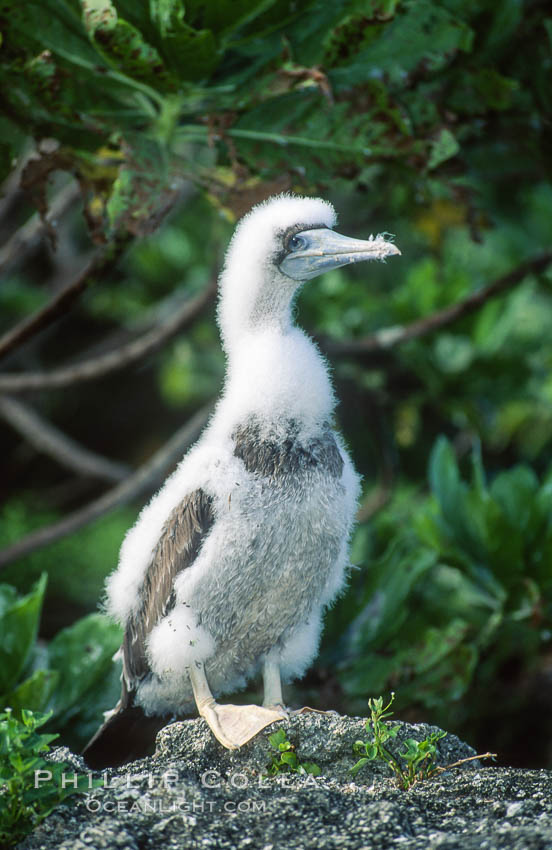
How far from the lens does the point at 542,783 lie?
2053 millimetres

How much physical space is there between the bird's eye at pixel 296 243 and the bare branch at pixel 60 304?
754 mm

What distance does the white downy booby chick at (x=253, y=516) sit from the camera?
2.21 metres

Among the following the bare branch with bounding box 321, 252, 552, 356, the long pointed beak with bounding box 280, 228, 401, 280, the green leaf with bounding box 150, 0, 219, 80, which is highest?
the green leaf with bounding box 150, 0, 219, 80

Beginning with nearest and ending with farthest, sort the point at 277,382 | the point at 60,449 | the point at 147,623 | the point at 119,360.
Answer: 1. the point at 277,382
2. the point at 147,623
3. the point at 119,360
4. the point at 60,449

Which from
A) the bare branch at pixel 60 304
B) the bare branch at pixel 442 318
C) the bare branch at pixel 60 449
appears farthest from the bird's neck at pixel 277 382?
the bare branch at pixel 60 449

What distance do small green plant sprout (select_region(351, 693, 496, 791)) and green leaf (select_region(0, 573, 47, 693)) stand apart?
3.39 ft

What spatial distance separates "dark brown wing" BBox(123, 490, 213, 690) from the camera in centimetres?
226

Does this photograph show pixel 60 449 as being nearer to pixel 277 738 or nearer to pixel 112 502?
pixel 112 502

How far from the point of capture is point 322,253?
2266 mm

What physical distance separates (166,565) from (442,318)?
6.77 ft

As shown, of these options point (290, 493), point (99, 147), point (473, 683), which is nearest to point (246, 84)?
point (99, 147)

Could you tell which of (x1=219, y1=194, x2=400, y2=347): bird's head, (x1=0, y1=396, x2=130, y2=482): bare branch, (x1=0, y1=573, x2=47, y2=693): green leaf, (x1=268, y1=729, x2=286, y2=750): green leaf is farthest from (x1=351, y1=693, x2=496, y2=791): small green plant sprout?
(x1=0, y1=396, x2=130, y2=482): bare branch

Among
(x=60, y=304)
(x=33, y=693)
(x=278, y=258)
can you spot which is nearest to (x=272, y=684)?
(x=33, y=693)

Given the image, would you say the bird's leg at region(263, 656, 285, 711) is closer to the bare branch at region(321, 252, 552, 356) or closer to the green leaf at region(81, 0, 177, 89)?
the green leaf at region(81, 0, 177, 89)
